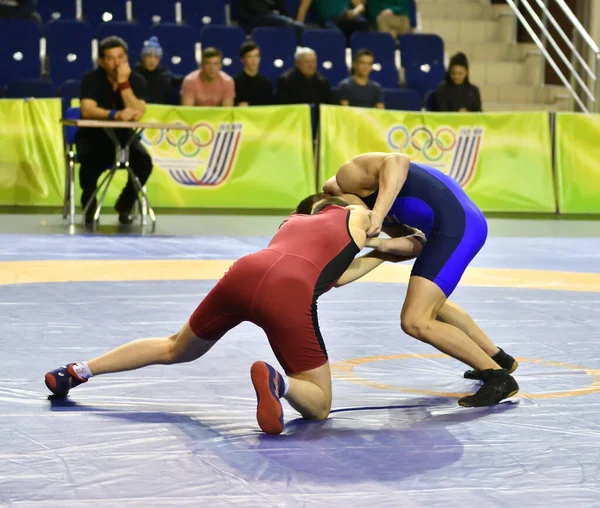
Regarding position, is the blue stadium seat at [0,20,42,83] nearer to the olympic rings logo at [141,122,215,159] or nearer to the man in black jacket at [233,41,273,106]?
the olympic rings logo at [141,122,215,159]

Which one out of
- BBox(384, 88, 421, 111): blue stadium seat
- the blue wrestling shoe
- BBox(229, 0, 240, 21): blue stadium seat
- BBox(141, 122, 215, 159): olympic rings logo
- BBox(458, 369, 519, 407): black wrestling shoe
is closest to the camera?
the blue wrestling shoe

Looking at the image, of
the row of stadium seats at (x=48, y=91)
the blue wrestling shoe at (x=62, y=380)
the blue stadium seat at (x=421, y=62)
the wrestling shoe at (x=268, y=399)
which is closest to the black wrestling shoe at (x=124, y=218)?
the row of stadium seats at (x=48, y=91)

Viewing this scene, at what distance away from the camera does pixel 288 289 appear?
3818 mm

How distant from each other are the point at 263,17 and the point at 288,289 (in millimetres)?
10959

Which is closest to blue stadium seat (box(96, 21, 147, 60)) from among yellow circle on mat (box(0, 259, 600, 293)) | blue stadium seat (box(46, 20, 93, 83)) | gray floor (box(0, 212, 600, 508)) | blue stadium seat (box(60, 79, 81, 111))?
blue stadium seat (box(46, 20, 93, 83))

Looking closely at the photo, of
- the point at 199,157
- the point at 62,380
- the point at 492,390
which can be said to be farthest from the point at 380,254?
Result: the point at 199,157

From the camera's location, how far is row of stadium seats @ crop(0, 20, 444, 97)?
1309 centimetres

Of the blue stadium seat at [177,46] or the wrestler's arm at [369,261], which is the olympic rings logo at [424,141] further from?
the wrestler's arm at [369,261]

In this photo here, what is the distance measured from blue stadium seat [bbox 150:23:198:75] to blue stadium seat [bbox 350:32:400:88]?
208 centimetres

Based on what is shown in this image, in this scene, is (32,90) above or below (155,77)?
below

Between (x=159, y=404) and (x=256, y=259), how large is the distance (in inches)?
26.5

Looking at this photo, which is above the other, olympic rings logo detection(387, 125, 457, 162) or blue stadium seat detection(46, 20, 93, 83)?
blue stadium seat detection(46, 20, 93, 83)

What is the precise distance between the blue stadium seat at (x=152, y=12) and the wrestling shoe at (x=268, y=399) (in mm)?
11244

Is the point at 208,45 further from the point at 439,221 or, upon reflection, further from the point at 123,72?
the point at 439,221
